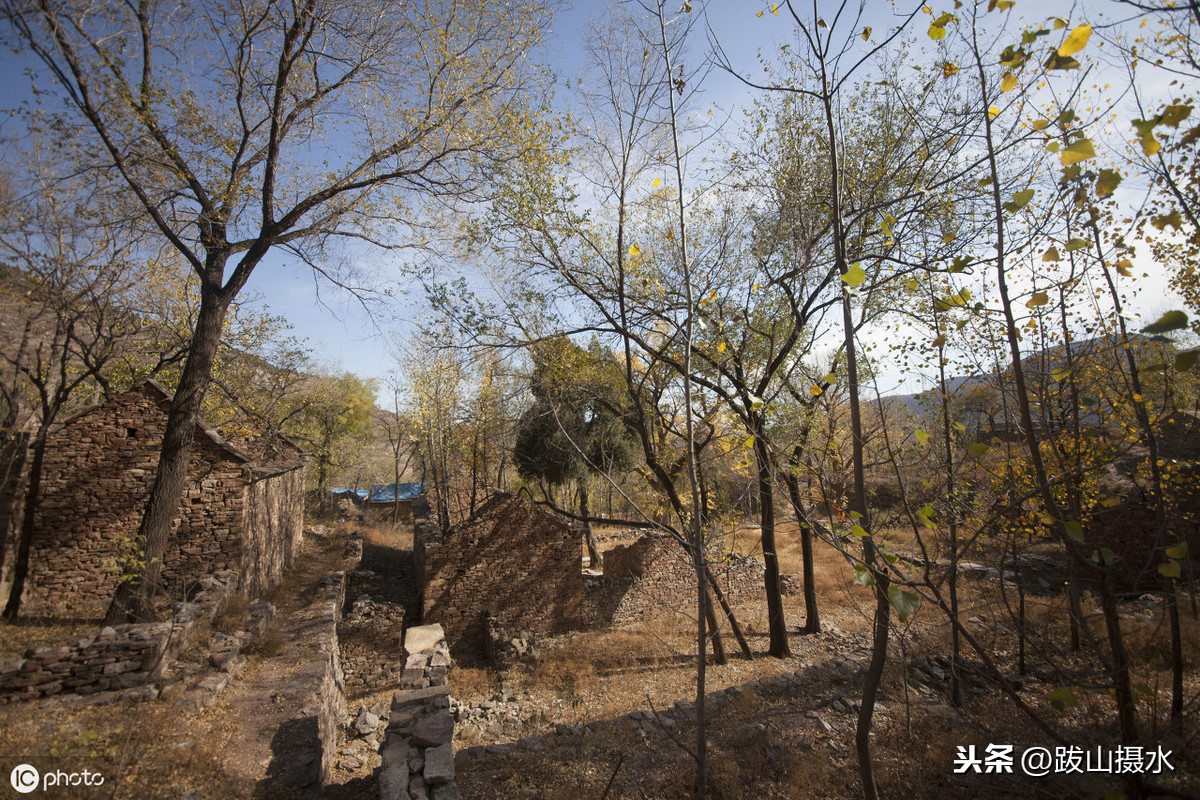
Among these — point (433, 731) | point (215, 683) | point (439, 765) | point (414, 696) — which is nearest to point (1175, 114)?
point (439, 765)

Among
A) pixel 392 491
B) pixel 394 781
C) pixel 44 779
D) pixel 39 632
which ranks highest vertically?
pixel 392 491

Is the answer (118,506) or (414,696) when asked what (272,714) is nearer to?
(414,696)

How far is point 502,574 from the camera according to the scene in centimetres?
1239

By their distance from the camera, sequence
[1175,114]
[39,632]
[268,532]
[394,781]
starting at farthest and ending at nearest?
[268,532]
[39,632]
[394,781]
[1175,114]

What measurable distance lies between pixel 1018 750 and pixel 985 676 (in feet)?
10.1

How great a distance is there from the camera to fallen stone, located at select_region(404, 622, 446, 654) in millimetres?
9273

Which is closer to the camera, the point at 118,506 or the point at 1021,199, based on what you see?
the point at 1021,199

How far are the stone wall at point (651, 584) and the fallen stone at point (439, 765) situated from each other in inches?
326

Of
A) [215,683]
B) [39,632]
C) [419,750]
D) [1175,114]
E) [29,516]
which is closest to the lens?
[1175,114]

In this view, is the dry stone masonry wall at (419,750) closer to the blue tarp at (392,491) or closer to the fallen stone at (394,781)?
the fallen stone at (394,781)

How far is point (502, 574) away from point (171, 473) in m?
7.02

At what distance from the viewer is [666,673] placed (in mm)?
9945

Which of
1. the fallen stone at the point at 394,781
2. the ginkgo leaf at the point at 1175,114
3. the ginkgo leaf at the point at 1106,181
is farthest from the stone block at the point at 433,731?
the ginkgo leaf at the point at 1175,114

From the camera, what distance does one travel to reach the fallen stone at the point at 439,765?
4684 mm
